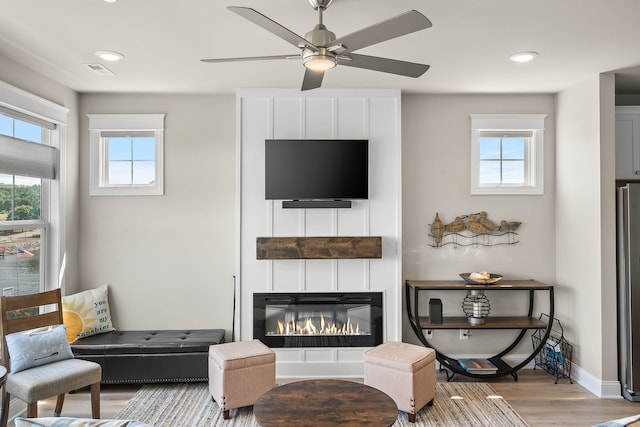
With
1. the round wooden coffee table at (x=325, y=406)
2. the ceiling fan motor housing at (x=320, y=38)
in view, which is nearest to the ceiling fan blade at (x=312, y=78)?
the ceiling fan motor housing at (x=320, y=38)

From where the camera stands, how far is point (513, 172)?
176 inches

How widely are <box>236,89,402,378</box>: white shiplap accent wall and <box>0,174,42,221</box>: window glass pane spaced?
1.68 metres

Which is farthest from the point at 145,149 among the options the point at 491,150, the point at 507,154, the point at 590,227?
the point at 590,227

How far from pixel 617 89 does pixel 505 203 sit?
1417mm

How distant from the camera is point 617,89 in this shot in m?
4.17

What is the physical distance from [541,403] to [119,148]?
4.31 metres

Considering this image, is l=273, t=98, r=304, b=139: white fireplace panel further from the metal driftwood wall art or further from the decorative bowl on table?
the decorative bowl on table

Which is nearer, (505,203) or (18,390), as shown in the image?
(18,390)

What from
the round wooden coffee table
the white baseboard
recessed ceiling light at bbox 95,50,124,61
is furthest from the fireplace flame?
recessed ceiling light at bbox 95,50,124,61

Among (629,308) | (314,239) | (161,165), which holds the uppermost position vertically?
(161,165)

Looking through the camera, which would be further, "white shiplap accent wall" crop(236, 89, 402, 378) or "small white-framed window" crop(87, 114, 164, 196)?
"small white-framed window" crop(87, 114, 164, 196)

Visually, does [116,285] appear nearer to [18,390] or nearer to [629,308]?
[18,390]

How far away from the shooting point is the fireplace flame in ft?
13.5

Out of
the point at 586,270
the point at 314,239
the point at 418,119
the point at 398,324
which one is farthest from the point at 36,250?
the point at 586,270
